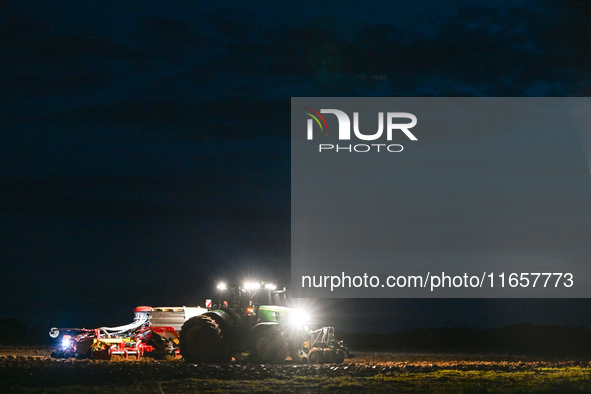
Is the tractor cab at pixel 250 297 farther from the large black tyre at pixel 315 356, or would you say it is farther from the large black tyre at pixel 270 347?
the large black tyre at pixel 315 356

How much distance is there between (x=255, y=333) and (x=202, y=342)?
2145 mm

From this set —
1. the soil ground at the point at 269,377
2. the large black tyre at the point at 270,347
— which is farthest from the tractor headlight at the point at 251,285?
the soil ground at the point at 269,377

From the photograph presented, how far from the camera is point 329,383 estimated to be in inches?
824

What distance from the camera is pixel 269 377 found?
875 inches

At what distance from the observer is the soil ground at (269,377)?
2000 centimetres

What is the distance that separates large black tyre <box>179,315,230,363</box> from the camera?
86.8 feet

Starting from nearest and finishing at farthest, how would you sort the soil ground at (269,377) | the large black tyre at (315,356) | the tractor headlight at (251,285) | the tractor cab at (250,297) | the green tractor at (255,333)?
the soil ground at (269,377) → the green tractor at (255,333) → the large black tyre at (315,356) → the tractor cab at (250,297) → the tractor headlight at (251,285)

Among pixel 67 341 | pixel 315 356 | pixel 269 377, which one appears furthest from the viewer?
pixel 67 341

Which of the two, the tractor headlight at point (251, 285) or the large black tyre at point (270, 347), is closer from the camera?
the large black tyre at point (270, 347)

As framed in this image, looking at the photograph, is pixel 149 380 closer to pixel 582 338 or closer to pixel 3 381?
pixel 3 381

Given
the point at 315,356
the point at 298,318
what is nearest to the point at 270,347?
the point at 298,318

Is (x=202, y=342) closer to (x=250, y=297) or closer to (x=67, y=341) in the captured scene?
(x=250, y=297)

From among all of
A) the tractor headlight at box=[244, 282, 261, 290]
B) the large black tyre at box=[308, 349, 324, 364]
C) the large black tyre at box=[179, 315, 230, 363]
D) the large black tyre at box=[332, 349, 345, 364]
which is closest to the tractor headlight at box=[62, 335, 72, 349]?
the large black tyre at box=[179, 315, 230, 363]

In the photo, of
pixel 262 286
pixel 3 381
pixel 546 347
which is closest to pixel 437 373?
pixel 262 286
